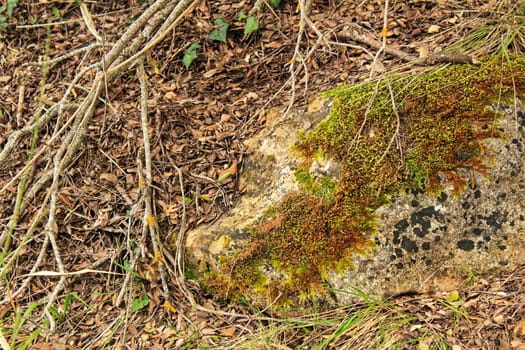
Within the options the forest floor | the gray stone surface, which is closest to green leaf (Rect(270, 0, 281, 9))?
the forest floor

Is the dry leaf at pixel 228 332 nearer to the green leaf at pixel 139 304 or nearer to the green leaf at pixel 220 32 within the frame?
the green leaf at pixel 139 304

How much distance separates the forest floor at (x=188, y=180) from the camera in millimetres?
2369

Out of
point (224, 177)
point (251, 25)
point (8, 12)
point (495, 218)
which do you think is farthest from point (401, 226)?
point (8, 12)

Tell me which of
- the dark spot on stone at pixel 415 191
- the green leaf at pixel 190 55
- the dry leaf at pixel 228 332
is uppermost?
the green leaf at pixel 190 55

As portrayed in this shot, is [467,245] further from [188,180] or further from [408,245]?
[188,180]

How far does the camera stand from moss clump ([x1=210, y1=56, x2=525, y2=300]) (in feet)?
8.00

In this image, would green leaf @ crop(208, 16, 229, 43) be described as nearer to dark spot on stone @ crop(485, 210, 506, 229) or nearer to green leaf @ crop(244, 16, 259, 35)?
green leaf @ crop(244, 16, 259, 35)

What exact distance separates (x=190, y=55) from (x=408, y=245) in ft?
7.39

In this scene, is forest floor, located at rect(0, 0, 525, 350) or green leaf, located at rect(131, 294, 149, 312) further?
green leaf, located at rect(131, 294, 149, 312)

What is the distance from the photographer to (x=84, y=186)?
3.33 meters

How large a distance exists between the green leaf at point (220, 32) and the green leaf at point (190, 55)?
0.15 metres

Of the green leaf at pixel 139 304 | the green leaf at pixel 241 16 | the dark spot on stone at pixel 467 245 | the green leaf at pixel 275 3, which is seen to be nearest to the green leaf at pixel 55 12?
the green leaf at pixel 241 16

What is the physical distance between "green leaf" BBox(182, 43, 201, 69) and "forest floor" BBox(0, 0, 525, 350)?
11mm

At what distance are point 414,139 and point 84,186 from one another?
2294 millimetres
